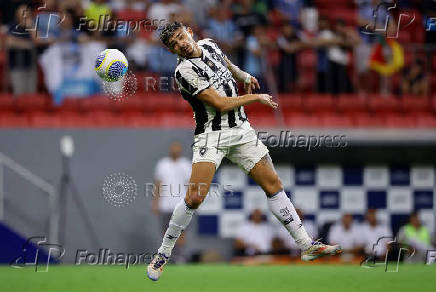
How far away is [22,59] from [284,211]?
25.3 feet

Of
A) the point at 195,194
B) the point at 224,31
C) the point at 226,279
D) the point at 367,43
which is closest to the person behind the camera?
the point at 195,194

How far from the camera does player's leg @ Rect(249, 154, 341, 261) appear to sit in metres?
8.22

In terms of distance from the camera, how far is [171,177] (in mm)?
13164

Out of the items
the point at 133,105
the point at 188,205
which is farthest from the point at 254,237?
the point at 188,205

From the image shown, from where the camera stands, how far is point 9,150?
1408cm

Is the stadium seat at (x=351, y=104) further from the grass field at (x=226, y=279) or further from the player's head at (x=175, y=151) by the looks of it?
the grass field at (x=226, y=279)

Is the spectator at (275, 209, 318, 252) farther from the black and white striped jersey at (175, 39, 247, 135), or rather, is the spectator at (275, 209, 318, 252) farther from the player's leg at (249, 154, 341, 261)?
the black and white striped jersey at (175, 39, 247, 135)

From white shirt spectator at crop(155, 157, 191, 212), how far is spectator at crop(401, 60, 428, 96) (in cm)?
455

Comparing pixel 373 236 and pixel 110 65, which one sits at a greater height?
pixel 110 65

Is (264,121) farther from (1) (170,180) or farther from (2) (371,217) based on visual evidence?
(2) (371,217)

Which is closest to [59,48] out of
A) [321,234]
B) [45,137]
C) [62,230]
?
[45,137]

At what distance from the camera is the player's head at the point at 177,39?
801 cm

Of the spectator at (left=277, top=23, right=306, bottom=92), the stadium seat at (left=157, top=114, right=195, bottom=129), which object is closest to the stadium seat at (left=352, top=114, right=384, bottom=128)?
the spectator at (left=277, top=23, right=306, bottom=92)

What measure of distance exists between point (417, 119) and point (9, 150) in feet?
23.3
